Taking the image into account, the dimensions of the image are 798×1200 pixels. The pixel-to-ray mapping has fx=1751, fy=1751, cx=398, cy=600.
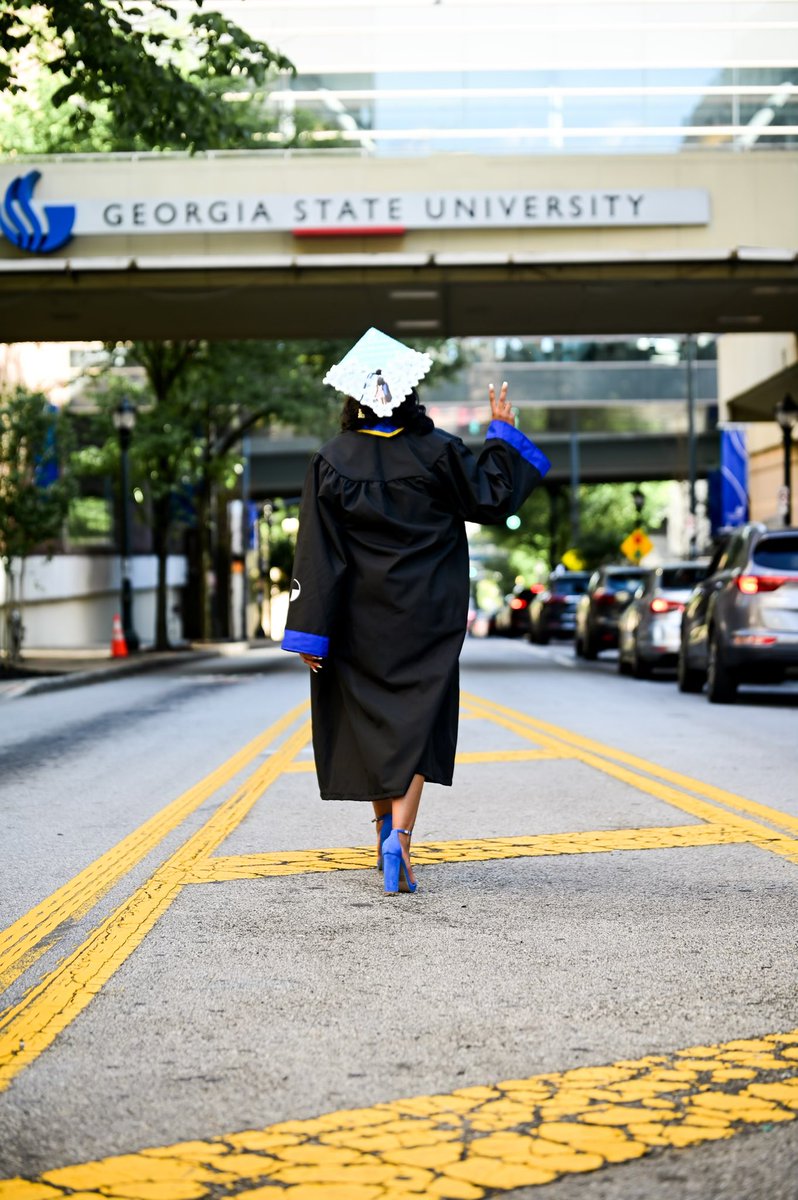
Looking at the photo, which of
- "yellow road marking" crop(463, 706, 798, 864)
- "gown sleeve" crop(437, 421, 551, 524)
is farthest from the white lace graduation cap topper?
"yellow road marking" crop(463, 706, 798, 864)

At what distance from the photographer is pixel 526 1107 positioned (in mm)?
3762

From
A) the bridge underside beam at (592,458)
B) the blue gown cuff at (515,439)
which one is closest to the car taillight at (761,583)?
the blue gown cuff at (515,439)

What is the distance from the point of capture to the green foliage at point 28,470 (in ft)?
77.8

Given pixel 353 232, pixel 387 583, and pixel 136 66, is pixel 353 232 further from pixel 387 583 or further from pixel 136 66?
pixel 387 583

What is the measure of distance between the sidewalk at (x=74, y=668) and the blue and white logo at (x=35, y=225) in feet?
19.9

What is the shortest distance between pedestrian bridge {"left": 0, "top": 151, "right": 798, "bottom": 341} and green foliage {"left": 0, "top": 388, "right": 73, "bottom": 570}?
7.16ft

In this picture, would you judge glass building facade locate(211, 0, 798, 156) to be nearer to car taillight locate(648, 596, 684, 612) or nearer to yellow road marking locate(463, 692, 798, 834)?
car taillight locate(648, 596, 684, 612)

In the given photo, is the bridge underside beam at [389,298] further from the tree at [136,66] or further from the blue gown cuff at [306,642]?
the blue gown cuff at [306,642]

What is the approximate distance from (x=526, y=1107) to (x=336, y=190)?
921 inches

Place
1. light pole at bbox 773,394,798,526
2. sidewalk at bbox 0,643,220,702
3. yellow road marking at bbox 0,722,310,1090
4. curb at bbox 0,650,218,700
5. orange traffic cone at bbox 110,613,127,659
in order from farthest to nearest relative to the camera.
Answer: orange traffic cone at bbox 110,613,127,659 → light pole at bbox 773,394,798,526 → sidewalk at bbox 0,643,220,702 → curb at bbox 0,650,218,700 → yellow road marking at bbox 0,722,310,1090

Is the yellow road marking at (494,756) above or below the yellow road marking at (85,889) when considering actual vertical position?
below

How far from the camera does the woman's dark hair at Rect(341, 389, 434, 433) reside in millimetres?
6641

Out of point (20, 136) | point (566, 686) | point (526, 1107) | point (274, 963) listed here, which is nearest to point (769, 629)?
point (566, 686)

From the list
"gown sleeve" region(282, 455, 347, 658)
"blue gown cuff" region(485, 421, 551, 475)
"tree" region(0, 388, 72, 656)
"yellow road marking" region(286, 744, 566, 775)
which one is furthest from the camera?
"tree" region(0, 388, 72, 656)
